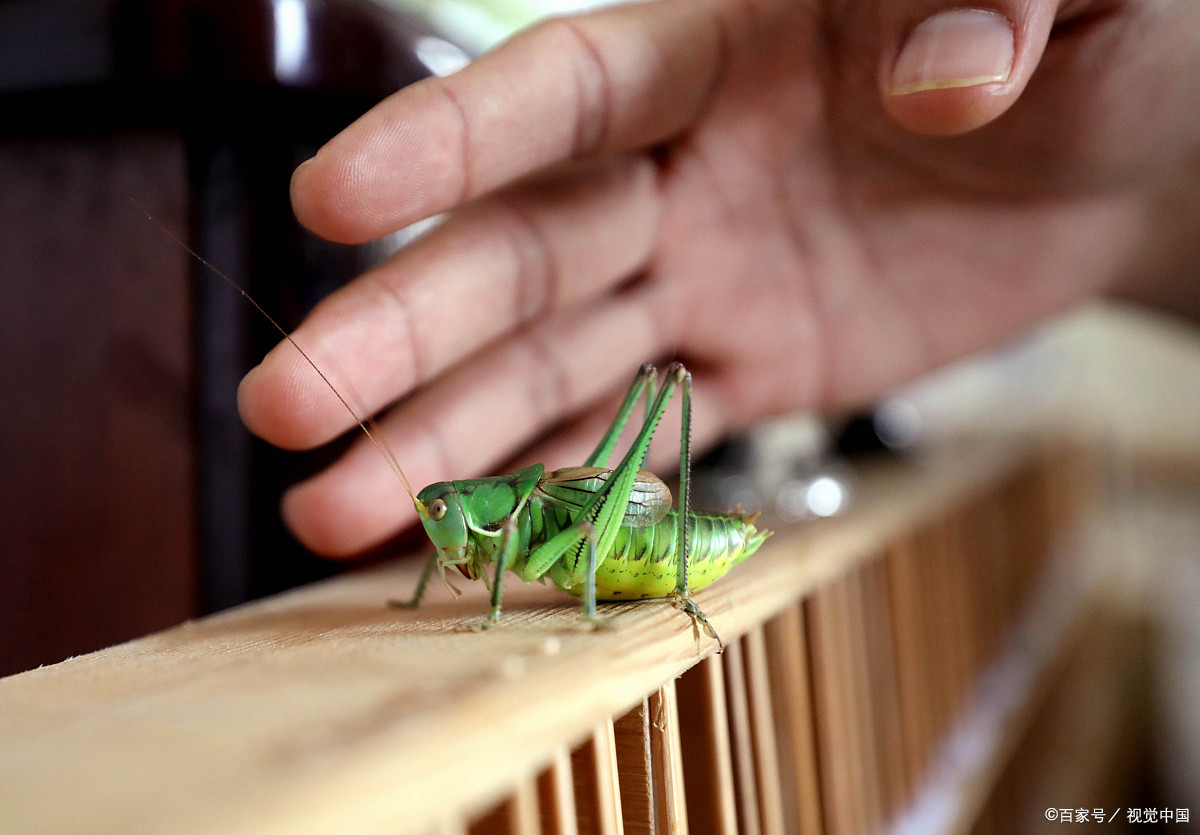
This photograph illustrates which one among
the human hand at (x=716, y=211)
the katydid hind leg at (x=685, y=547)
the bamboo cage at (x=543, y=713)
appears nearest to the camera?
the bamboo cage at (x=543, y=713)

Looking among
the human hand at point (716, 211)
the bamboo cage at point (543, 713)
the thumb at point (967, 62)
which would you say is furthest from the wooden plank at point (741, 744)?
the thumb at point (967, 62)

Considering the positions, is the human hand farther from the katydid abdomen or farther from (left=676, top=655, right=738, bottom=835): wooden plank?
(left=676, top=655, right=738, bottom=835): wooden plank

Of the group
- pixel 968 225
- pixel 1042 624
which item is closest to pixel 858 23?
pixel 968 225

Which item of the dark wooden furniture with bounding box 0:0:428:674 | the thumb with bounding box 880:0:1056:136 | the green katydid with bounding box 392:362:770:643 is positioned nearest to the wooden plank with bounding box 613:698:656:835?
the green katydid with bounding box 392:362:770:643

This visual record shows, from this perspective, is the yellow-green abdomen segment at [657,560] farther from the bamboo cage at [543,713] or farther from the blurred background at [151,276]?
the blurred background at [151,276]

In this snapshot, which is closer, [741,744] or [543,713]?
[543,713]

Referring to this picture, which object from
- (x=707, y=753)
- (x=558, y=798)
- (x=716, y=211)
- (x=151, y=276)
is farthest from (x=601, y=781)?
(x=716, y=211)

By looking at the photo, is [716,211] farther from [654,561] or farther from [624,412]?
[654,561]
